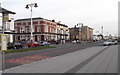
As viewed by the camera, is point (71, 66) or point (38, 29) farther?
point (38, 29)

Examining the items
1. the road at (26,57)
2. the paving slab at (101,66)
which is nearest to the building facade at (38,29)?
the road at (26,57)

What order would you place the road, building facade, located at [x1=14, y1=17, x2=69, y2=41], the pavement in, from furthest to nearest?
building facade, located at [x1=14, y1=17, x2=69, y2=41]
the road
the pavement

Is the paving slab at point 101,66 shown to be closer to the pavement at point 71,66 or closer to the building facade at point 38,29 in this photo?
the pavement at point 71,66

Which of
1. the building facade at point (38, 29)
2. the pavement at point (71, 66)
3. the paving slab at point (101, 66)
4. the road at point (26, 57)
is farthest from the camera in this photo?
the building facade at point (38, 29)

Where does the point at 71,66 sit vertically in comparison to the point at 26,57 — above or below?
above

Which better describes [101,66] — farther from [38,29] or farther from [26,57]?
[38,29]

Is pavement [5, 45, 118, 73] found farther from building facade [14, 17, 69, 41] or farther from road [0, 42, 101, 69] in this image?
building facade [14, 17, 69, 41]

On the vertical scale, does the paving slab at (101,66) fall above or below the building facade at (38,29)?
below

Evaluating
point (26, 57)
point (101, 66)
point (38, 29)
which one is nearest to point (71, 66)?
point (101, 66)

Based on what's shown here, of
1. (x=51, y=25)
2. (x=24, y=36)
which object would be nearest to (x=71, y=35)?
(x=51, y=25)

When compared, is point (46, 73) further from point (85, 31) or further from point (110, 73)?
point (85, 31)

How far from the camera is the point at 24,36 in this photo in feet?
258

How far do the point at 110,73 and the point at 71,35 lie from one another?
108066 millimetres

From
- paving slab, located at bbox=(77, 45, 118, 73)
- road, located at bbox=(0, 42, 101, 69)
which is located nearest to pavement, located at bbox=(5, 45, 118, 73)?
paving slab, located at bbox=(77, 45, 118, 73)
